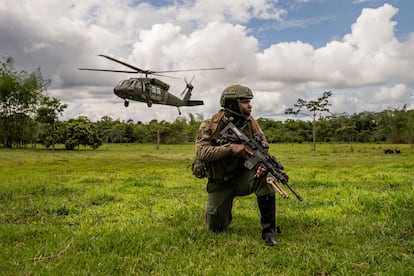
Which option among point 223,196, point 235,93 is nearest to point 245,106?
point 235,93

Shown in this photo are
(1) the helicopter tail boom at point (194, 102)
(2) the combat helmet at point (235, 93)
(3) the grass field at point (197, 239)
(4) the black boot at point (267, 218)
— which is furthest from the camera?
(1) the helicopter tail boom at point (194, 102)

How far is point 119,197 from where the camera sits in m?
9.42

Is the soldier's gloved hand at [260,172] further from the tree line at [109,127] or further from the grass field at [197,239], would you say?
the tree line at [109,127]

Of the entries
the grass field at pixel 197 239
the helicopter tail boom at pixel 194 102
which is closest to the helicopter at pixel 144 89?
the helicopter tail boom at pixel 194 102

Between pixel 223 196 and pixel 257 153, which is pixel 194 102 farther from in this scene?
pixel 257 153

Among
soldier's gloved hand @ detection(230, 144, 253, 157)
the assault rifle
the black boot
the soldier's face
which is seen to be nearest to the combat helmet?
the soldier's face

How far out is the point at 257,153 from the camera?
512cm

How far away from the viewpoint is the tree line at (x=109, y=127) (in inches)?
2292

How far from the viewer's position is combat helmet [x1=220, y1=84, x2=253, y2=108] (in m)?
5.39

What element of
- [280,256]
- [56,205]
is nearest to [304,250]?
[280,256]

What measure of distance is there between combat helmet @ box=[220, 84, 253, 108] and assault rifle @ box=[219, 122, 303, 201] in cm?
36

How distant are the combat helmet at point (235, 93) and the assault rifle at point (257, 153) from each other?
1.19 ft

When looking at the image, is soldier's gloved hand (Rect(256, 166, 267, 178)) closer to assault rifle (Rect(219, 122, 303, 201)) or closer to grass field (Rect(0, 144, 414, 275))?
assault rifle (Rect(219, 122, 303, 201))

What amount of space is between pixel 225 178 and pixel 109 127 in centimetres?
10071
